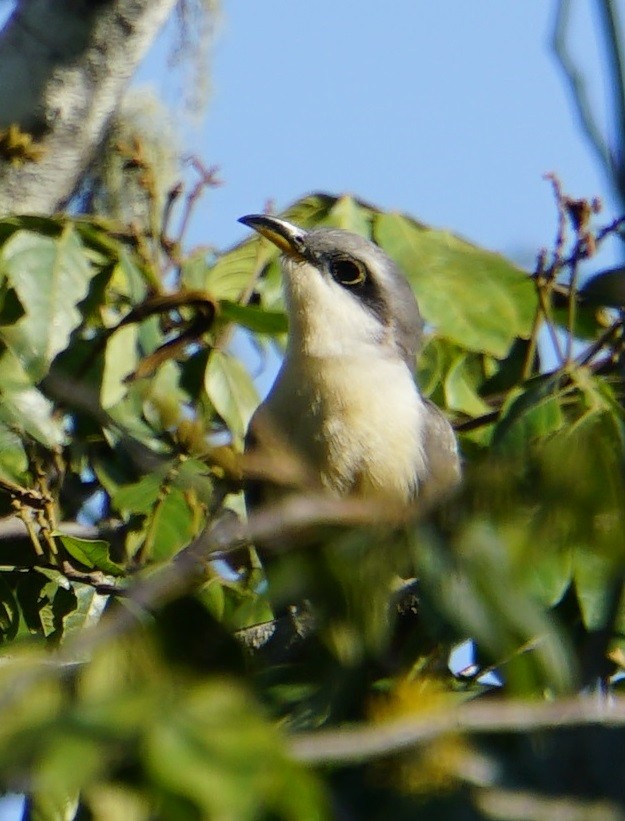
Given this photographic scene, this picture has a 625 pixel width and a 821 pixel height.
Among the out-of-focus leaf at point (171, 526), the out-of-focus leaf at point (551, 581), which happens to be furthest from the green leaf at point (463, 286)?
the out-of-focus leaf at point (551, 581)

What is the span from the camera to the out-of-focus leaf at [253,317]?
4.50 meters

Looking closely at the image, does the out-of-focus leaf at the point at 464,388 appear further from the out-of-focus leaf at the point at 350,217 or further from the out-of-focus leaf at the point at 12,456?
the out-of-focus leaf at the point at 12,456

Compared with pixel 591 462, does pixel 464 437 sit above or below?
below

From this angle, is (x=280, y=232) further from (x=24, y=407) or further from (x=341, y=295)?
(x=24, y=407)

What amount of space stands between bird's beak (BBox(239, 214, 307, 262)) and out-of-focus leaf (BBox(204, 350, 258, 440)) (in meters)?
0.58

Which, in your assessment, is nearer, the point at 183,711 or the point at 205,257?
the point at 183,711

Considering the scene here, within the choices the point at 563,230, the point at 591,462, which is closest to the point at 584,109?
the point at 591,462

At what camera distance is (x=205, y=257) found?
4.75m

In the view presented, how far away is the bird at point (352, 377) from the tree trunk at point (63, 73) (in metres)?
0.89

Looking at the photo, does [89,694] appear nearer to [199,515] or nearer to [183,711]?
[183,711]

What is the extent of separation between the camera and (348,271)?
556 cm

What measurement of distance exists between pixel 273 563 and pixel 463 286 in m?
2.06

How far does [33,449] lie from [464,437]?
4.26 ft

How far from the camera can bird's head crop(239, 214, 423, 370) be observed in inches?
203
